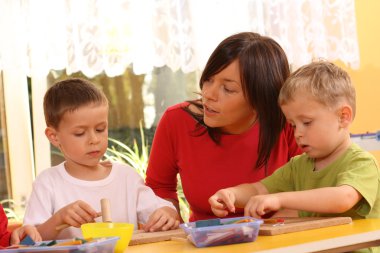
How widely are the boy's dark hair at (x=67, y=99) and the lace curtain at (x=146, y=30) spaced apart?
111 cm

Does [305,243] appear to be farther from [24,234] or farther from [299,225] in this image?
[24,234]

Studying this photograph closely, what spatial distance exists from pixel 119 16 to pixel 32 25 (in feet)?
1.26

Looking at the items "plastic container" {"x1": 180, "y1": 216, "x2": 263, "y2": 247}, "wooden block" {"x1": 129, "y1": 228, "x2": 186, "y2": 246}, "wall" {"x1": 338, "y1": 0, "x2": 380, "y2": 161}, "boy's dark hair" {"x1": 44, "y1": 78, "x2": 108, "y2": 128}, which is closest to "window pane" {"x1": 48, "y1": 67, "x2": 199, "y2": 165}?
"wall" {"x1": 338, "y1": 0, "x2": 380, "y2": 161}

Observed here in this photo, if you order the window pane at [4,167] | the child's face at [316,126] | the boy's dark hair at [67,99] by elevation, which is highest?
the boy's dark hair at [67,99]

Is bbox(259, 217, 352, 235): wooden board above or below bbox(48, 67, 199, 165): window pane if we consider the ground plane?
below

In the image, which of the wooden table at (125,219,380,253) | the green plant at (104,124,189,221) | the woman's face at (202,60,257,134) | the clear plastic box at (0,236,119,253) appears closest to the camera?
the clear plastic box at (0,236,119,253)

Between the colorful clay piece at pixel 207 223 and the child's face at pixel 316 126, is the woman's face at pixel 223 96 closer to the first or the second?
the child's face at pixel 316 126

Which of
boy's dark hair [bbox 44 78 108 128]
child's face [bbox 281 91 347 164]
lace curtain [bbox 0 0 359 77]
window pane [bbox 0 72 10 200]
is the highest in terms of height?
lace curtain [bbox 0 0 359 77]

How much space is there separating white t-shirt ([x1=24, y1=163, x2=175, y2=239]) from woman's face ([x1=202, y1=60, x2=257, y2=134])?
10.8 inches

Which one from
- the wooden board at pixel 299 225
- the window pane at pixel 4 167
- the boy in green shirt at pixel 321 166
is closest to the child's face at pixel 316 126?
the boy in green shirt at pixel 321 166

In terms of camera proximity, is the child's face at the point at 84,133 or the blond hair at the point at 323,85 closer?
the blond hair at the point at 323,85

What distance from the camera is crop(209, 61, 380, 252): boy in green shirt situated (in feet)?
5.19

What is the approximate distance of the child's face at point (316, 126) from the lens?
5.61ft

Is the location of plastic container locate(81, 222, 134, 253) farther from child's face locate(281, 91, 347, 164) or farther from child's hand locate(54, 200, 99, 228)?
child's face locate(281, 91, 347, 164)
